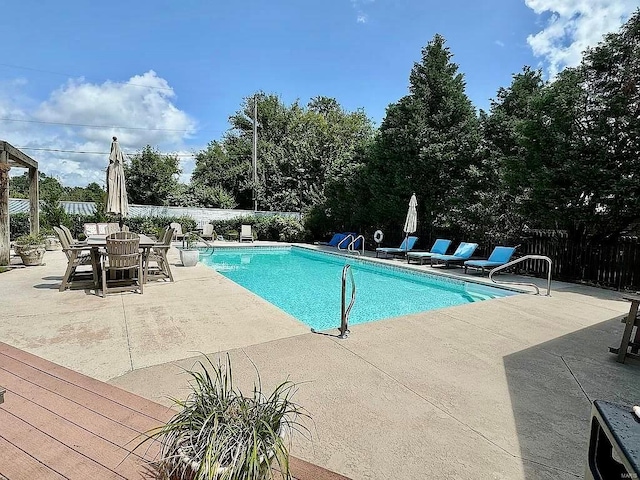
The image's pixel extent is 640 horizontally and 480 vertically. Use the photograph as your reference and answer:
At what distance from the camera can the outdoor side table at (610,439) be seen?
3.38 feet

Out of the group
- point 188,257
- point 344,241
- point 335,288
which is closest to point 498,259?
point 335,288

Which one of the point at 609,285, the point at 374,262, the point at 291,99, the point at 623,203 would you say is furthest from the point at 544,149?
the point at 291,99

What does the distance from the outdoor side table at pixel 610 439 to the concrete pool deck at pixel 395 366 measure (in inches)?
33.9

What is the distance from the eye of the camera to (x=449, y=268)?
10781mm

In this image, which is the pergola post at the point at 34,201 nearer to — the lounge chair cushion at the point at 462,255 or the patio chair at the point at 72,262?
the patio chair at the point at 72,262

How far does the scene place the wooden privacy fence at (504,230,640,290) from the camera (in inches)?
319

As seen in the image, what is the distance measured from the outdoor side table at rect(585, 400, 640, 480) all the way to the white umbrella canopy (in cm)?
765

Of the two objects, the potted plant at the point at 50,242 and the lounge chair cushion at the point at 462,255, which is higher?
the lounge chair cushion at the point at 462,255

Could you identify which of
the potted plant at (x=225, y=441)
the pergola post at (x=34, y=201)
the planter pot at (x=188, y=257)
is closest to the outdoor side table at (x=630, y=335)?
the potted plant at (x=225, y=441)

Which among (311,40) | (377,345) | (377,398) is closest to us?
(377,398)

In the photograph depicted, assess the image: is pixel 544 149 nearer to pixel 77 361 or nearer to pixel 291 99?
pixel 77 361

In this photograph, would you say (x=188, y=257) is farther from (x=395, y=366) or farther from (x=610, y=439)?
(x=610, y=439)

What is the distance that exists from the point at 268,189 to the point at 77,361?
2085 centimetres

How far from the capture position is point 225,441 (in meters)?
1.39
